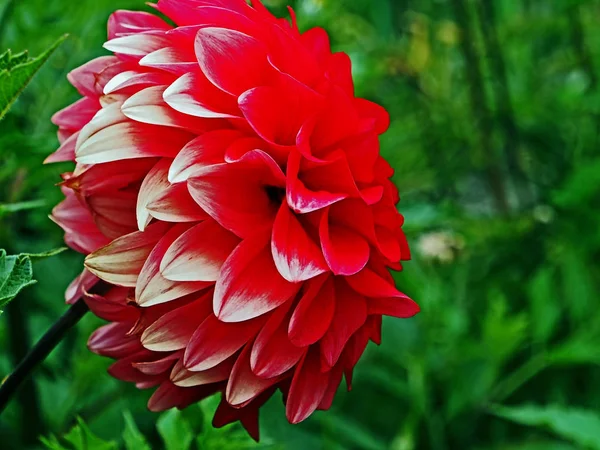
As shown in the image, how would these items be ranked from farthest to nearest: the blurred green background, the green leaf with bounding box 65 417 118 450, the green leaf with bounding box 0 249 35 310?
the blurred green background < the green leaf with bounding box 65 417 118 450 < the green leaf with bounding box 0 249 35 310

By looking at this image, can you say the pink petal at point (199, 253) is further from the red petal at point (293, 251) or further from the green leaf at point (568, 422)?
the green leaf at point (568, 422)

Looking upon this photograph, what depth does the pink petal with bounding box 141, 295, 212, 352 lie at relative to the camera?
0.32 meters

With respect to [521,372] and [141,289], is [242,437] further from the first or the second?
[521,372]

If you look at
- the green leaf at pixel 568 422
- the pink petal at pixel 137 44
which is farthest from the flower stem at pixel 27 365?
the green leaf at pixel 568 422

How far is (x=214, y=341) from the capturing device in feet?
1.06

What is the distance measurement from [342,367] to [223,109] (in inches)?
4.9

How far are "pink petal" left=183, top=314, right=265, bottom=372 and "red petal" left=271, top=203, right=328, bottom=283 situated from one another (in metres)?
0.03

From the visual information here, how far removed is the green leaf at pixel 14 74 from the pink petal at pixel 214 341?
0.12 m

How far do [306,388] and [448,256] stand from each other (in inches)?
28.0

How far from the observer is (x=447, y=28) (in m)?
1.19

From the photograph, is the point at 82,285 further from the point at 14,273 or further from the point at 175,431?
the point at 175,431

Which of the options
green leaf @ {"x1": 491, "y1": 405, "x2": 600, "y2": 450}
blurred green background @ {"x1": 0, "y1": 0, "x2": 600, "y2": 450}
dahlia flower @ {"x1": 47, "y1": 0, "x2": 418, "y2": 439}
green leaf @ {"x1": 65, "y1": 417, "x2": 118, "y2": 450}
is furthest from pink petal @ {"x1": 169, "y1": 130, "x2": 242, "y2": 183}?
green leaf @ {"x1": 491, "y1": 405, "x2": 600, "y2": 450}

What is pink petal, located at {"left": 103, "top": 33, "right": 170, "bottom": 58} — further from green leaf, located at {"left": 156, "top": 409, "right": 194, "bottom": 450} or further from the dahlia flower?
green leaf, located at {"left": 156, "top": 409, "right": 194, "bottom": 450}

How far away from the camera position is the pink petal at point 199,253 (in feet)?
1.01
